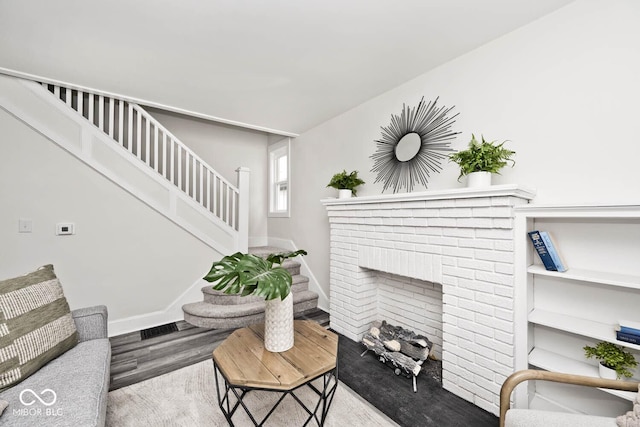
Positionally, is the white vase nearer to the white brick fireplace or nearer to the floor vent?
the white brick fireplace

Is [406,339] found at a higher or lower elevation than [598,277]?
lower

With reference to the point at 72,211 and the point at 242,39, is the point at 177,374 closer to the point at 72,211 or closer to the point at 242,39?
the point at 72,211

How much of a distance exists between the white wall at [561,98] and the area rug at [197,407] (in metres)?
1.75

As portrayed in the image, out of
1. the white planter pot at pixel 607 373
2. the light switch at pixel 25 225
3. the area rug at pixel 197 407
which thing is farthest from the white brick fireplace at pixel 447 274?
the light switch at pixel 25 225

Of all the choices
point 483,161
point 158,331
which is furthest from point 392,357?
point 158,331

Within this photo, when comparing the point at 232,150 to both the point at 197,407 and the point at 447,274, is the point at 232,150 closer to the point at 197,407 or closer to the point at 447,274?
the point at 197,407

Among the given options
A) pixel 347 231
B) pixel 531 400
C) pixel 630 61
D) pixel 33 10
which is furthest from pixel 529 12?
pixel 33 10

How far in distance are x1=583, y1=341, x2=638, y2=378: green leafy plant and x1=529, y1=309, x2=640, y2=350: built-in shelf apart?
10cm

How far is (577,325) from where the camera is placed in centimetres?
151

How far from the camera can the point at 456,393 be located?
1.90 metres

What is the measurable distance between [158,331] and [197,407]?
1.49 m

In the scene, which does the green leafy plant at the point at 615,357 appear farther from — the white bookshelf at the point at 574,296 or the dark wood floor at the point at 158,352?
the dark wood floor at the point at 158,352

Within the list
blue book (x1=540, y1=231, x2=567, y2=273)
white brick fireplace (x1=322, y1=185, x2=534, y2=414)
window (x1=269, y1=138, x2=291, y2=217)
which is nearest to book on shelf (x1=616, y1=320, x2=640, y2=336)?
blue book (x1=540, y1=231, x2=567, y2=273)

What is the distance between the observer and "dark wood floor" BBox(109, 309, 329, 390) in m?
2.15
